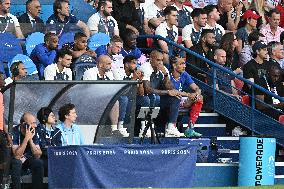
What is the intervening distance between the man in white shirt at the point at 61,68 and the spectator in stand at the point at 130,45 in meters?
1.81

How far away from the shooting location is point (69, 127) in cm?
1780

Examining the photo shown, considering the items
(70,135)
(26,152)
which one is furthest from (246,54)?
(26,152)

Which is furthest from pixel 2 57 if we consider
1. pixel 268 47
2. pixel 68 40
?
pixel 268 47

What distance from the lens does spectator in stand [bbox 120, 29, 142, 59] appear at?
21.0 meters

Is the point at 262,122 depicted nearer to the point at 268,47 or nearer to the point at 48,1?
the point at 268,47

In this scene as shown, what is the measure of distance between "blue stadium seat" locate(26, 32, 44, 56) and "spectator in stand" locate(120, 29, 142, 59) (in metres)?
1.57

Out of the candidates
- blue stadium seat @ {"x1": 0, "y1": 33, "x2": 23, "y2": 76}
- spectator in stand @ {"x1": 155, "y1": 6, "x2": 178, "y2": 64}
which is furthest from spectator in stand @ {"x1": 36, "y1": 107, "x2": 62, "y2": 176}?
spectator in stand @ {"x1": 155, "y1": 6, "x2": 178, "y2": 64}

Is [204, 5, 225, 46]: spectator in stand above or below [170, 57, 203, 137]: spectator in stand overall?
above

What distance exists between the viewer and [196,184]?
65.7ft

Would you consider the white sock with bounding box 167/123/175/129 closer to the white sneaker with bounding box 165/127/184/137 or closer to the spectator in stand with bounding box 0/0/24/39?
the white sneaker with bounding box 165/127/184/137

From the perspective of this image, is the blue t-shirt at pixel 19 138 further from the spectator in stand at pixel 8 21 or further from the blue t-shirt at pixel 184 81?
the blue t-shirt at pixel 184 81

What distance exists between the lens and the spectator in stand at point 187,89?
20.8m

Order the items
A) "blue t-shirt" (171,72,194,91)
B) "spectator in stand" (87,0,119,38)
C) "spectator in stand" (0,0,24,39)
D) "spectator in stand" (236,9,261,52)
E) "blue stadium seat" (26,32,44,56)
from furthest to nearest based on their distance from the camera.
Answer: "spectator in stand" (236,9,261,52) → "spectator in stand" (87,0,119,38) → "blue t-shirt" (171,72,194,91) → "spectator in stand" (0,0,24,39) → "blue stadium seat" (26,32,44,56)

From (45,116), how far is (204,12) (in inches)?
236
